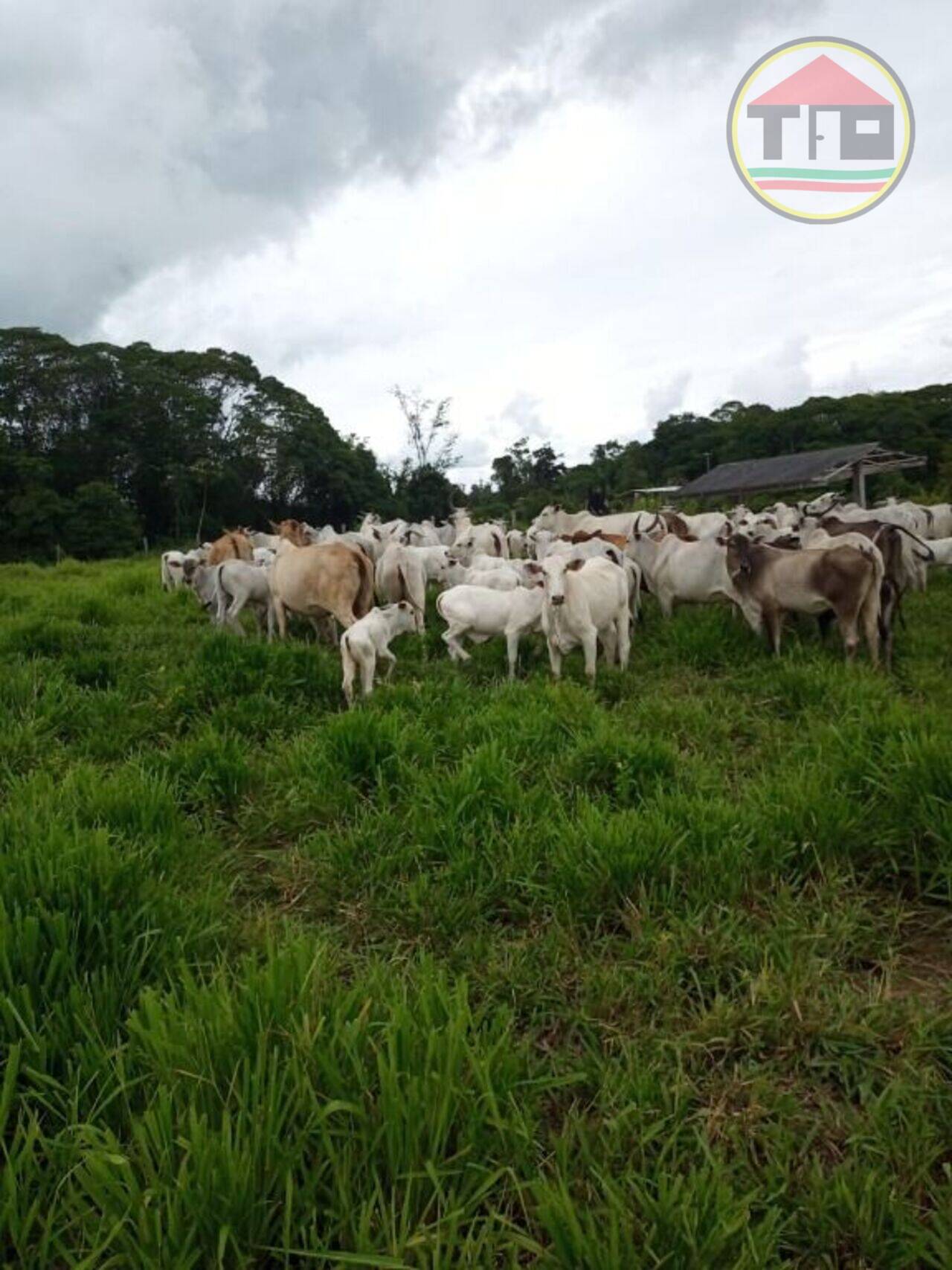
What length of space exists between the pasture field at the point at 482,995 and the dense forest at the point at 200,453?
27.9 metres

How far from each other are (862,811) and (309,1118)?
91.1 inches

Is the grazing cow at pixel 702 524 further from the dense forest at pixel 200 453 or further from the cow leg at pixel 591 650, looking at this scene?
the dense forest at pixel 200 453

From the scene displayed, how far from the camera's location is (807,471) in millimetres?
24109

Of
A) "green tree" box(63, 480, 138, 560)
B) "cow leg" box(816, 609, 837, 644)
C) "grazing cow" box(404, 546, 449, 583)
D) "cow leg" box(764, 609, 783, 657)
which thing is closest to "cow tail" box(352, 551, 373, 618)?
"grazing cow" box(404, 546, 449, 583)

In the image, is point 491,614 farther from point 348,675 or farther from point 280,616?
point 280,616

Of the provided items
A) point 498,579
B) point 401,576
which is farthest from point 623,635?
point 401,576

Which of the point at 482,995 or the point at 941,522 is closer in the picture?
the point at 482,995

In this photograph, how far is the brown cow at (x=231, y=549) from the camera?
12195 millimetres

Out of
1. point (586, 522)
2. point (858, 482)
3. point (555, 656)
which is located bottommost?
point (555, 656)

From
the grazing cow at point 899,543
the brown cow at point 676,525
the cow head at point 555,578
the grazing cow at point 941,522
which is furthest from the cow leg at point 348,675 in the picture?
the grazing cow at point 941,522

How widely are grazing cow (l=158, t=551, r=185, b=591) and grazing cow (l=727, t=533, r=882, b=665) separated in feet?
29.0

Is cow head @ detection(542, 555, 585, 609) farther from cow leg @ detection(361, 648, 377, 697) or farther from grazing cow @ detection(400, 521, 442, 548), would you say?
grazing cow @ detection(400, 521, 442, 548)

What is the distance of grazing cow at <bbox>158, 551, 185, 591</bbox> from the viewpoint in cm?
1238

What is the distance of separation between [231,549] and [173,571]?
1.11 metres
